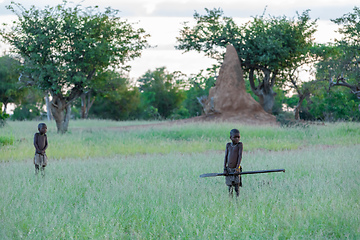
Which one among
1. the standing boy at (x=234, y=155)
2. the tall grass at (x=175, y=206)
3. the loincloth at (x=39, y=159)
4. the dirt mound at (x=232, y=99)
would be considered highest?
the dirt mound at (x=232, y=99)

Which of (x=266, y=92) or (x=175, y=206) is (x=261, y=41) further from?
(x=175, y=206)

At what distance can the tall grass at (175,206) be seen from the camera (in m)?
5.66

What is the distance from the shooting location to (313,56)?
132ft

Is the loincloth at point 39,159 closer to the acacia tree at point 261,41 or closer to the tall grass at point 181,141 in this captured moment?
the tall grass at point 181,141

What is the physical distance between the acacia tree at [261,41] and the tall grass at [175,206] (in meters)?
25.4

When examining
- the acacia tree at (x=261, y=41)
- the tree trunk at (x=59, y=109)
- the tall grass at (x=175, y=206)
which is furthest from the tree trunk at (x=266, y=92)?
the tall grass at (x=175, y=206)

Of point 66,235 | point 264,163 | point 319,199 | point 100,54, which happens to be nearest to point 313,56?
point 100,54

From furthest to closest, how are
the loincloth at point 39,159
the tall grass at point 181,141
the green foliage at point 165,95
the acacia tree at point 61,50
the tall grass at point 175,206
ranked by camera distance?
1. the green foliage at point 165,95
2. the acacia tree at point 61,50
3. the tall grass at point 181,141
4. the loincloth at point 39,159
5. the tall grass at point 175,206

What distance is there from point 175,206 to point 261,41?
30.2 metres

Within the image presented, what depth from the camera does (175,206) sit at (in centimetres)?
685

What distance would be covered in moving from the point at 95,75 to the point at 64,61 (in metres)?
3.23

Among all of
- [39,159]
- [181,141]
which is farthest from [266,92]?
[39,159]

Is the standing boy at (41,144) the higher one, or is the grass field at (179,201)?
the standing boy at (41,144)

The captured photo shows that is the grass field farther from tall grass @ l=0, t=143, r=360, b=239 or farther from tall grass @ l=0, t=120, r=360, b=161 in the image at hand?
tall grass @ l=0, t=120, r=360, b=161
